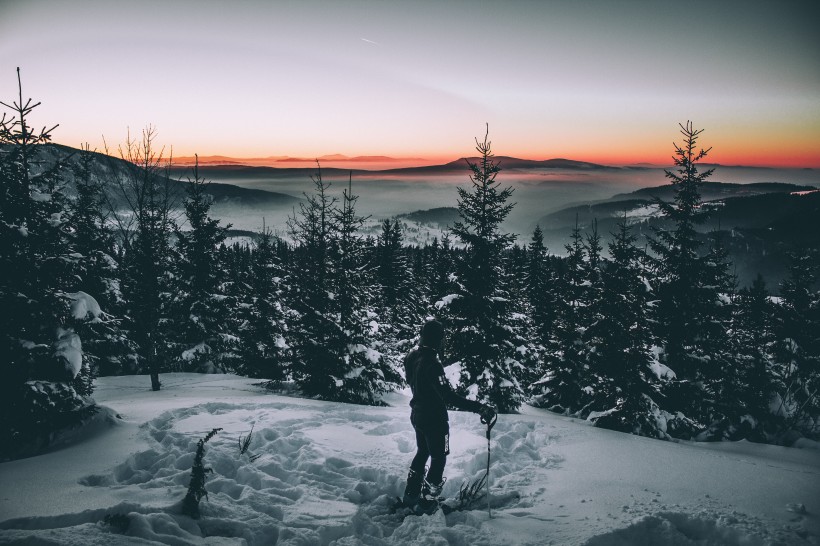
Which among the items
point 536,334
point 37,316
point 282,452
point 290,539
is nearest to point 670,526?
point 290,539

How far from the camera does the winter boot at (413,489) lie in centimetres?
525

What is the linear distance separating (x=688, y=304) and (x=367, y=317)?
11848 mm

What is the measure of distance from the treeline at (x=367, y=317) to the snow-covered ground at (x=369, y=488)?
2.34 metres

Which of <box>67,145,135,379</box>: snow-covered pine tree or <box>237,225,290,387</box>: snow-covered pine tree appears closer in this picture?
<box>67,145,135,379</box>: snow-covered pine tree

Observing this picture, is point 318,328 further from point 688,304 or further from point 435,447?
point 688,304

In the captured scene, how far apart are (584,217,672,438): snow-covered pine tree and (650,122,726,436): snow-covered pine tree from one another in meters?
0.89

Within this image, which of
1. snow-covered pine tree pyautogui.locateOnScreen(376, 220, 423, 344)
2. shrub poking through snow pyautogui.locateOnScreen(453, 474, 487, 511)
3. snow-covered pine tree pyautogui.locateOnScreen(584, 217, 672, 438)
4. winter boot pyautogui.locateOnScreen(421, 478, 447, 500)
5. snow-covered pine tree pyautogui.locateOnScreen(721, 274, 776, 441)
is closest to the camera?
winter boot pyautogui.locateOnScreen(421, 478, 447, 500)

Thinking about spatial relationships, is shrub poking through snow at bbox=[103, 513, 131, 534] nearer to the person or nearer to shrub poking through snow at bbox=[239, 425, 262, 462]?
shrub poking through snow at bbox=[239, 425, 262, 462]

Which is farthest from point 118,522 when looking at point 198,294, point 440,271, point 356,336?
point 440,271

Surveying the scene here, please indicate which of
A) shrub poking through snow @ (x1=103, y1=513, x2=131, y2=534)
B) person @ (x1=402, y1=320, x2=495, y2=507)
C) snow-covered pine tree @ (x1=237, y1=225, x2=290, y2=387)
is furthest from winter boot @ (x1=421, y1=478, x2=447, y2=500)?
snow-covered pine tree @ (x1=237, y1=225, x2=290, y2=387)

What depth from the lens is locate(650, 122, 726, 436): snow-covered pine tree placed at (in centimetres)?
1365

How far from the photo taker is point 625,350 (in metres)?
13.0

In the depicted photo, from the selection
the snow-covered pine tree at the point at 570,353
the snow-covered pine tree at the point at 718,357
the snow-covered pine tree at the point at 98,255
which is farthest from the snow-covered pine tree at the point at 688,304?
the snow-covered pine tree at the point at 98,255

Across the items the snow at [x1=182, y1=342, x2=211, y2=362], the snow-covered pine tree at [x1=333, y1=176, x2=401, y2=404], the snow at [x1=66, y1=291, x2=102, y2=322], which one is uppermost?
the snow at [x1=66, y1=291, x2=102, y2=322]
